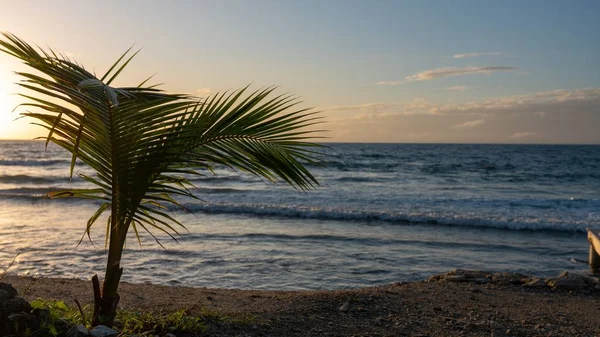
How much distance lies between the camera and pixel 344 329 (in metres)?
4.81

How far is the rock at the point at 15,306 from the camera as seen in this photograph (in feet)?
10.4

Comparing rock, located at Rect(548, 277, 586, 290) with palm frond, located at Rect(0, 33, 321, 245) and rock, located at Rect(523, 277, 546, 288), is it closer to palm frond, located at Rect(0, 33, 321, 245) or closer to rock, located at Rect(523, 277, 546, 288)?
rock, located at Rect(523, 277, 546, 288)

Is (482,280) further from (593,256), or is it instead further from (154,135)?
(154,135)

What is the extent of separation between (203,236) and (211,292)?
544 cm

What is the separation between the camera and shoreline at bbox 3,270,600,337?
4.89 meters

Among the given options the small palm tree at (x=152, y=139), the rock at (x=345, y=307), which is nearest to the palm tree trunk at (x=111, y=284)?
the small palm tree at (x=152, y=139)

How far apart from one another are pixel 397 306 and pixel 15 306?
386 cm

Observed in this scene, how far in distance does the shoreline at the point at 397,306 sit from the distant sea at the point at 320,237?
1405 millimetres

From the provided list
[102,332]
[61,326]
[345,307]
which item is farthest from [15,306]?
[345,307]

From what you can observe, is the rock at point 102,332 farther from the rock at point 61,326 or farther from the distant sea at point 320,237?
the distant sea at point 320,237

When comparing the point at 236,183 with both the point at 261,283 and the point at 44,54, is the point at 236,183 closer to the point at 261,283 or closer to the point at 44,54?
the point at 261,283

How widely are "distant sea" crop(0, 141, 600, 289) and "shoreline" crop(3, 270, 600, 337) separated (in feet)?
4.61

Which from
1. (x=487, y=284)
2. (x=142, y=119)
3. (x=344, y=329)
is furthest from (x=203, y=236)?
(x=142, y=119)

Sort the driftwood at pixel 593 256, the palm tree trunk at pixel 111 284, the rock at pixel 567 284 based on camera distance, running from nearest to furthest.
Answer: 1. the palm tree trunk at pixel 111 284
2. the rock at pixel 567 284
3. the driftwood at pixel 593 256
